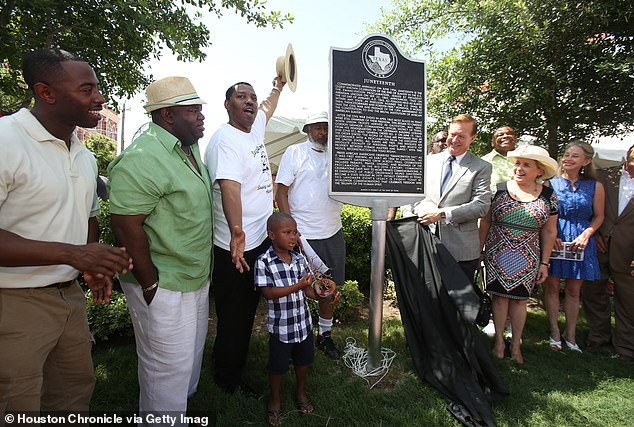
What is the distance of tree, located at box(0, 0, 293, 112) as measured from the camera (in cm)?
424

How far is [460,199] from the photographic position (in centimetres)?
381

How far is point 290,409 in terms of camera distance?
3037 millimetres

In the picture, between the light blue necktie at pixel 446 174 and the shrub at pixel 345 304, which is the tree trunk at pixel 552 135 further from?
the shrub at pixel 345 304

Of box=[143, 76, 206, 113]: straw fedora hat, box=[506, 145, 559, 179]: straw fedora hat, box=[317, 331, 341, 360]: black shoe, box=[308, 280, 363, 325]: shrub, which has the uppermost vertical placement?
box=[143, 76, 206, 113]: straw fedora hat

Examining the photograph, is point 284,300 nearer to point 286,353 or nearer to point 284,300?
point 284,300

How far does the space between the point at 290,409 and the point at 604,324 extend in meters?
3.99

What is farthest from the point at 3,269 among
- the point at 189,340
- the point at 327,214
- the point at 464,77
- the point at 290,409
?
the point at 464,77

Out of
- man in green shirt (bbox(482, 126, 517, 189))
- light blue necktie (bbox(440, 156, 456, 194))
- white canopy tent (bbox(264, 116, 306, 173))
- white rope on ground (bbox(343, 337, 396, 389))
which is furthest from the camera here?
white canopy tent (bbox(264, 116, 306, 173))

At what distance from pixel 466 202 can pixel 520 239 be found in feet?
2.25

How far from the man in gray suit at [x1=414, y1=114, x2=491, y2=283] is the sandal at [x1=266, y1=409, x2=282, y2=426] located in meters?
2.13

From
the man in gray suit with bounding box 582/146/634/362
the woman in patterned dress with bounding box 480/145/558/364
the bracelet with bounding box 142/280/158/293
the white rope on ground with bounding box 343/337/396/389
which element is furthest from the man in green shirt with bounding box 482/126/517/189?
the bracelet with bounding box 142/280/158/293

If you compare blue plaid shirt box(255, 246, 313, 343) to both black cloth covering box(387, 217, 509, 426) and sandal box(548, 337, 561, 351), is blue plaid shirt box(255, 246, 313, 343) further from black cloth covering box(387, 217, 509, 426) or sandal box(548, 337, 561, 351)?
sandal box(548, 337, 561, 351)

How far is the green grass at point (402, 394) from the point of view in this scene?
2977 mm

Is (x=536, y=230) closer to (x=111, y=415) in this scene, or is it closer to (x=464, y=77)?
(x=464, y=77)
